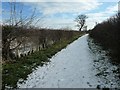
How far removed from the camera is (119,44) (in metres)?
8.75

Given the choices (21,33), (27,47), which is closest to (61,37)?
(27,47)

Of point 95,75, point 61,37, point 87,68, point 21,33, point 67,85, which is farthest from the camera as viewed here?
point 61,37

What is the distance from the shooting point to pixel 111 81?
7133 millimetres

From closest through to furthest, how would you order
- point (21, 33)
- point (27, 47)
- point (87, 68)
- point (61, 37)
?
1. point (87, 68)
2. point (21, 33)
3. point (27, 47)
4. point (61, 37)

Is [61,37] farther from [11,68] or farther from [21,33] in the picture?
[11,68]

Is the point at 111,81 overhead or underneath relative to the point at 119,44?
underneath

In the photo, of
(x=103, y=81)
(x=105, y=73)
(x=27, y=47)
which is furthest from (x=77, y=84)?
(x=27, y=47)

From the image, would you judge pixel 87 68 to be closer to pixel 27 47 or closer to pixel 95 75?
pixel 95 75

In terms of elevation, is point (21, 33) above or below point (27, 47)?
above

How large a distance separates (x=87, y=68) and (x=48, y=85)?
283 cm

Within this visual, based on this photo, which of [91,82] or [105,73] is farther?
[105,73]

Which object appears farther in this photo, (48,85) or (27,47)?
(27,47)

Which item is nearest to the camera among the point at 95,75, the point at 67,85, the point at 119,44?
the point at 67,85

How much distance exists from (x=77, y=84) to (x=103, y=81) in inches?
35.6
